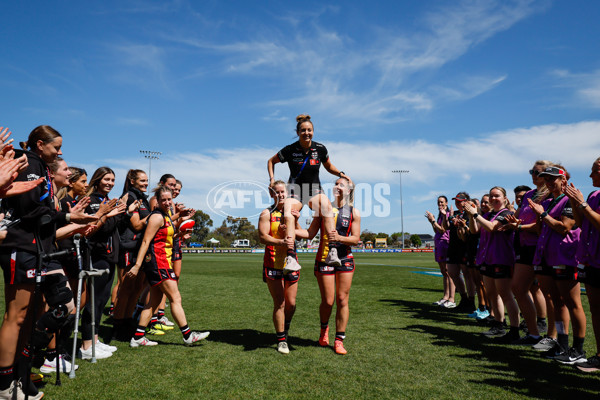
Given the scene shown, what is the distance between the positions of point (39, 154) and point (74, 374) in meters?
2.51

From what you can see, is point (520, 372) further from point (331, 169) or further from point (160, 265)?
point (160, 265)

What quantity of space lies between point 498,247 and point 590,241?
2.00 metres

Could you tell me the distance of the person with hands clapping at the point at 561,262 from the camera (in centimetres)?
488

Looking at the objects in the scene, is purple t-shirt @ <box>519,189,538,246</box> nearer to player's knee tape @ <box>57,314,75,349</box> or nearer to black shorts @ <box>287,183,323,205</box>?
black shorts @ <box>287,183,323,205</box>

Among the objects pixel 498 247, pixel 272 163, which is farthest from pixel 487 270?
pixel 272 163

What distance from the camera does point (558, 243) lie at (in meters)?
5.16

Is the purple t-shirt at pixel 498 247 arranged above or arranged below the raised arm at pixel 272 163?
below

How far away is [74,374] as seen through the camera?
4.34 m

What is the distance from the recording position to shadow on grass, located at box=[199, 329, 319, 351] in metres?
5.86

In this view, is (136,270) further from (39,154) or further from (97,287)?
(39,154)

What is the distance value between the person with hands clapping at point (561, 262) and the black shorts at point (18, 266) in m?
5.92

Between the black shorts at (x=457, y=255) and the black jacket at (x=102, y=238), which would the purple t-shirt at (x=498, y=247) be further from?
the black jacket at (x=102, y=238)

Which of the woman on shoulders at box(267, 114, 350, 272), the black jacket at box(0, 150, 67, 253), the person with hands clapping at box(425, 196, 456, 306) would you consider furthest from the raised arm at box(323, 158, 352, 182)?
the person with hands clapping at box(425, 196, 456, 306)

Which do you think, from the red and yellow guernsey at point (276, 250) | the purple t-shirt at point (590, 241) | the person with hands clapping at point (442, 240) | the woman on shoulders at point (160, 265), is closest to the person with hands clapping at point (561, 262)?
the purple t-shirt at point (590, 241)
